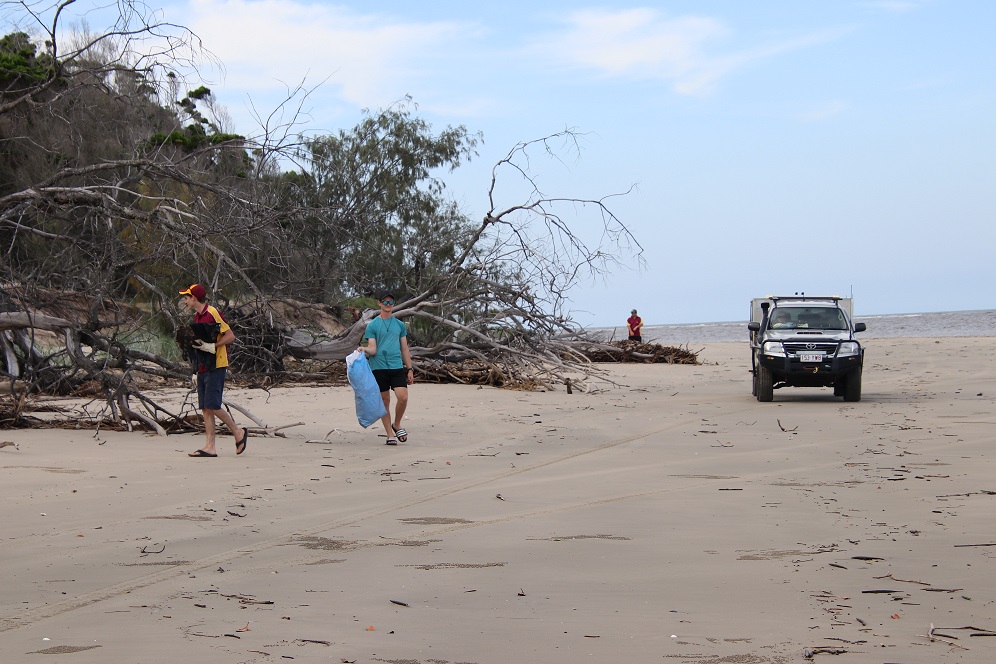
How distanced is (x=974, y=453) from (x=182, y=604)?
8.77 m

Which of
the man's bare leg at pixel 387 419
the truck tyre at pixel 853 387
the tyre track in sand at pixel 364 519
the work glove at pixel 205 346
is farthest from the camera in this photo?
the truck tyre at pixel 853 387

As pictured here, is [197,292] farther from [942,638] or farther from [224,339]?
[942,638]

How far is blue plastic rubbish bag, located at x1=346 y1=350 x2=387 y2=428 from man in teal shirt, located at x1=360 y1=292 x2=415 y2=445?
0.57 ft

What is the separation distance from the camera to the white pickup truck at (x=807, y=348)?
17.8m

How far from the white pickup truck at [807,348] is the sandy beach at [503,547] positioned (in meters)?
4.31

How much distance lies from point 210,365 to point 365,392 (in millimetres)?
2062

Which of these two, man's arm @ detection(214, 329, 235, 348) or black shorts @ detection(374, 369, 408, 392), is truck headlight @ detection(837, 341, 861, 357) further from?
man's arm @ detection(214, 329, 235, 348)

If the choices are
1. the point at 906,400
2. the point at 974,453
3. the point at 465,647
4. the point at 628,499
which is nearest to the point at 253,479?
the point at 628,499

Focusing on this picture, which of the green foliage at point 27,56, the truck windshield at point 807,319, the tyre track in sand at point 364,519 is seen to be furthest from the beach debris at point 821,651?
the truck windshield at point 807,319

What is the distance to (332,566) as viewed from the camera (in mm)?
6090

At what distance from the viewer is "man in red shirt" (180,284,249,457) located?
35.6ft

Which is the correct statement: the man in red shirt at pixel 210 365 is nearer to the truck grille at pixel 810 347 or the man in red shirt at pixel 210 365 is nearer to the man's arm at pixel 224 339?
the man's arm at pixel 224 339

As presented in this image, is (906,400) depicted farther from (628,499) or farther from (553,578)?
(553,578)

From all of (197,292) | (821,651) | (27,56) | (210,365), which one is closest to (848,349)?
(210,365)
